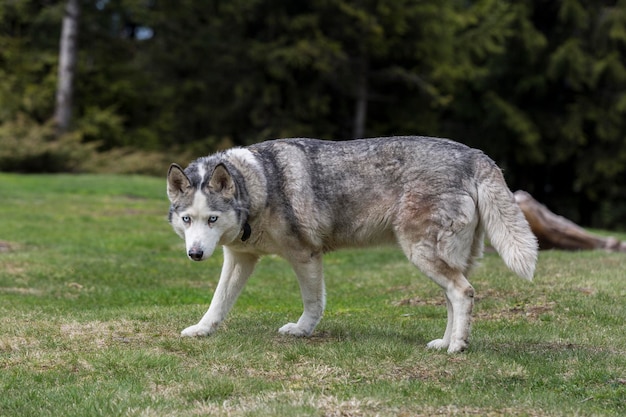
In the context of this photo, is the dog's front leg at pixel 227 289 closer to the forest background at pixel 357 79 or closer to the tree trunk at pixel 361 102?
the forest background at pixel 357 79

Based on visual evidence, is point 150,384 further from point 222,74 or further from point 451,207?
point 222,74

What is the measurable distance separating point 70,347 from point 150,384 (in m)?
1.34

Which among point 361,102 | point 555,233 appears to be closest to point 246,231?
point 555,233

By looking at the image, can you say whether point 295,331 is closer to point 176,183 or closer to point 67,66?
point 176,183

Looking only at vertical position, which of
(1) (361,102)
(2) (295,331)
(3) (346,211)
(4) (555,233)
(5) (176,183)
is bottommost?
(4) (555,233)

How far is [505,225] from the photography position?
21.9 feet

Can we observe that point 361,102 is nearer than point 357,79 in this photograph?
Yes

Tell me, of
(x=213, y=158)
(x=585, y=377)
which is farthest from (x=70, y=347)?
(x=585, y=377)

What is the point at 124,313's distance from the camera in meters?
8.52

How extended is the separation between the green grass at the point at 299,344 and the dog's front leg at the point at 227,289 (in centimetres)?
16

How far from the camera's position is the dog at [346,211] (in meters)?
6.68

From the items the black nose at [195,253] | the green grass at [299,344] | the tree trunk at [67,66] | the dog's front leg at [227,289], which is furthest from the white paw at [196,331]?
the tree trunk at [67,66]

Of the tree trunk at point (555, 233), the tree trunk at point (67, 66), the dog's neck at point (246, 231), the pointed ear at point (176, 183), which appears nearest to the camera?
the pointed ear at point (176, 183)

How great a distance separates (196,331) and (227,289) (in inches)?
18.0
